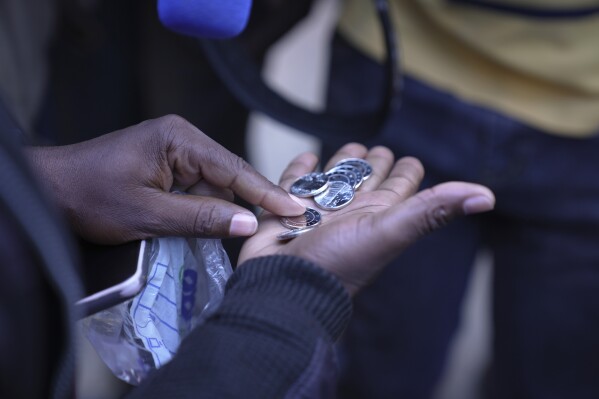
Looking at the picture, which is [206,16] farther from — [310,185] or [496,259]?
[496,259]

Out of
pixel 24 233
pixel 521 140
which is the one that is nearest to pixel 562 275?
pixel 521 140

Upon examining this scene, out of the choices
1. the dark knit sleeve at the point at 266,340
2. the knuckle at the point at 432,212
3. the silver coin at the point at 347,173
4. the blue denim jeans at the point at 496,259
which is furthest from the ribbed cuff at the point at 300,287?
the blue denim jeans at the point at 496,259

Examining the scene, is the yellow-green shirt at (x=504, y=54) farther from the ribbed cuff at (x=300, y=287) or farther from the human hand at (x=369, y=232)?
the ribbed cuff at (x=300, y=287)

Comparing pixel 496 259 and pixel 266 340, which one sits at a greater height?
pixel 266 340

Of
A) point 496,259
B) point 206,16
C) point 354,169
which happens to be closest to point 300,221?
point 354,169

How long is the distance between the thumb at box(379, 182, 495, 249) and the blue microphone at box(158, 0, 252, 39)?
0.30 metres

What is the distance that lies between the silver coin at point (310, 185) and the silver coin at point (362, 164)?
0.04 m

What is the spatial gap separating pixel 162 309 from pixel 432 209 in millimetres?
316

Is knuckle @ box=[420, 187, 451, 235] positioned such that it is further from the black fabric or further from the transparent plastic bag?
the black fabric

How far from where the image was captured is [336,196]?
34.0 inches

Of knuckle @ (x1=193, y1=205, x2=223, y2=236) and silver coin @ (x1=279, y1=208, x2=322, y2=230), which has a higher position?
knuckle @ (x1=193, y1=205, x2=223, y2=236)

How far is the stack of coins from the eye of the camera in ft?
2.69

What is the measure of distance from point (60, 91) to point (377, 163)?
0.91 metres

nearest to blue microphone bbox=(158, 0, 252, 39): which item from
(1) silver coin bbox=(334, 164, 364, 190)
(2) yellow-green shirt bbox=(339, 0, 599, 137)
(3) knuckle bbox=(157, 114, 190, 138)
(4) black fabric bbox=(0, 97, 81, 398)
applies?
(3) knuckle bbox=(157, 114, 190, 138)
